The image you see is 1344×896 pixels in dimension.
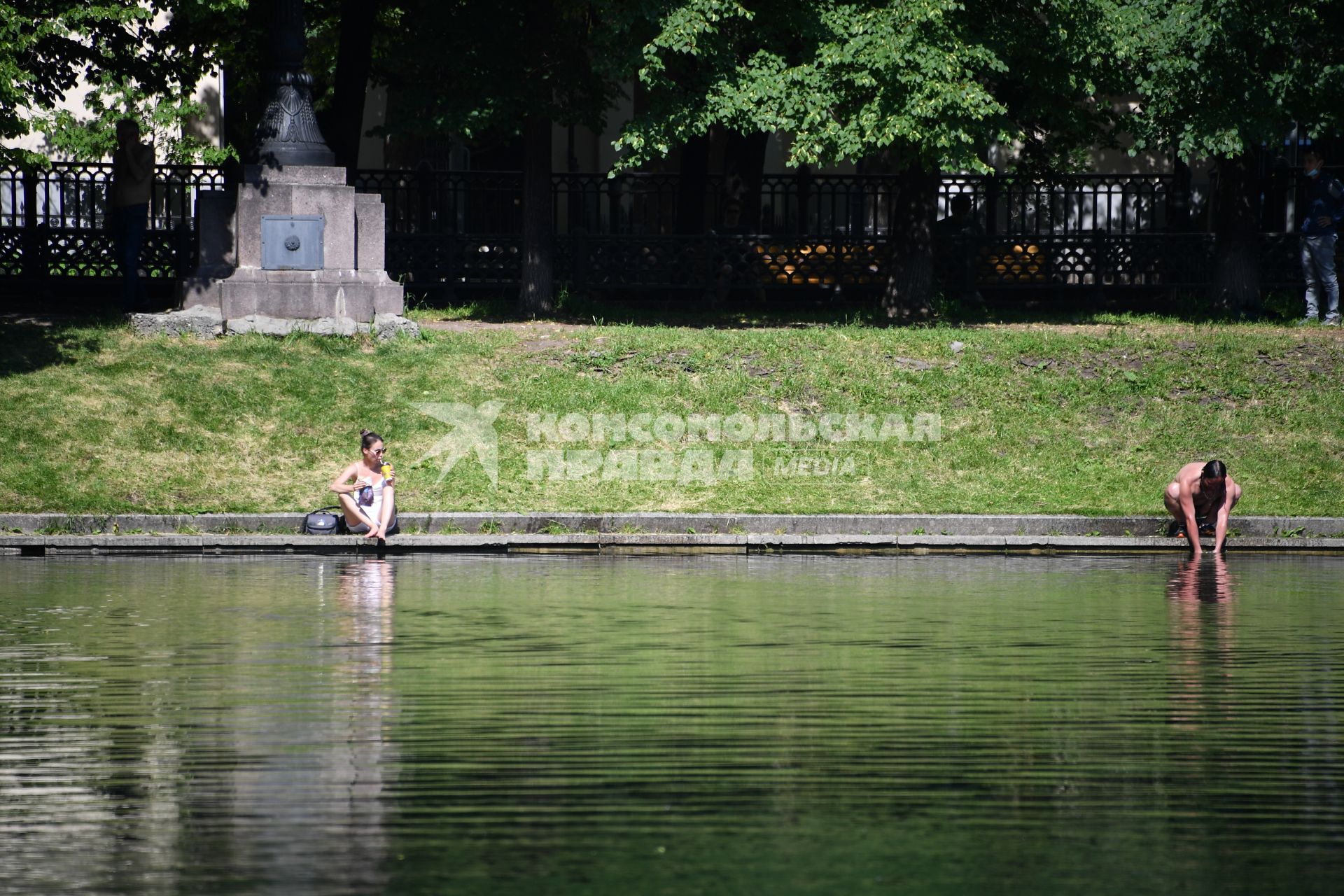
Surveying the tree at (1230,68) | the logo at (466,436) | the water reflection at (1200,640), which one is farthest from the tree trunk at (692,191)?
the water reflection at (1200,640)

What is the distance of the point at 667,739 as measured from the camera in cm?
772

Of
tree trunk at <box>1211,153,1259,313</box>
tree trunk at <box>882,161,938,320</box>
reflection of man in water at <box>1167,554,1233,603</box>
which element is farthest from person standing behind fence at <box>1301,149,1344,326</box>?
reflection of man in water at <box>1167,554,1233,603</box>

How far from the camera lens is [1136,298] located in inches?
1086

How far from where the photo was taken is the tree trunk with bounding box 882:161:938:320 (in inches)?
989

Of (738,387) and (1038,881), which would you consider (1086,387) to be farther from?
(1038,881)

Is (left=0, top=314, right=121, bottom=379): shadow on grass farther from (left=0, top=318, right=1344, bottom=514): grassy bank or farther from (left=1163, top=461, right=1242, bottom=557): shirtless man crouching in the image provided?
(left=1163, top=461, right=1242, bottom=557): shirtless man crouching

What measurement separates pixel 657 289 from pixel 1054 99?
655 cm

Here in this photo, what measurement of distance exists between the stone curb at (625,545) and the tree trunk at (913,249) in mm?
9347

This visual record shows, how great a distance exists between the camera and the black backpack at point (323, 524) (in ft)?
52.0

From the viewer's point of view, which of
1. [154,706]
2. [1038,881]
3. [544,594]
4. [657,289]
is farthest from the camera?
[657,289]

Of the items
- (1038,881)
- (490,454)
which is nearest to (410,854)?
(1038,881)

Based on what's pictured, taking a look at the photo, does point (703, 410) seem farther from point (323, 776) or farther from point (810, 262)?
point (323, 776)

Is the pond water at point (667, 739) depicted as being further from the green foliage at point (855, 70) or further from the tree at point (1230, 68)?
the tree at point (1230, 68)

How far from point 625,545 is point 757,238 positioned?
1195cm
